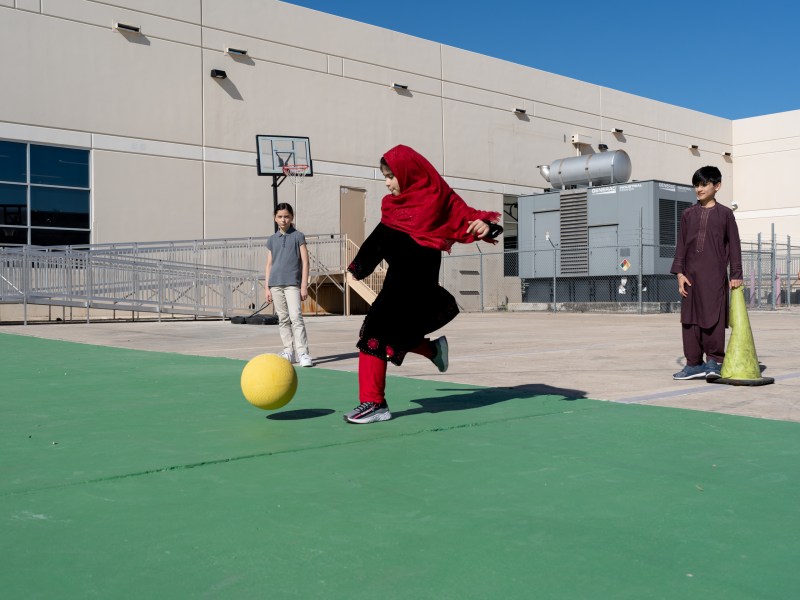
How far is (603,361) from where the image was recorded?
Answer: 9.44 metres

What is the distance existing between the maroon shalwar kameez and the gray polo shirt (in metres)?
3.84

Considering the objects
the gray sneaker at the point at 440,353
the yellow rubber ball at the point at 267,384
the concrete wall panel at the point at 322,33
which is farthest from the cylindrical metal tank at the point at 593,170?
the yellow rubber ball at the point at 267,384

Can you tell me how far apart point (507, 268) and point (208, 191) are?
13285mm

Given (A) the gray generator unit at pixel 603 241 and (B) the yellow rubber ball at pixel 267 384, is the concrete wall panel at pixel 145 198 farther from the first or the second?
(B) the yellow rubber ball at pixel 267 384

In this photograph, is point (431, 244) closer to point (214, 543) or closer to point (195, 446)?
point (195, 446)

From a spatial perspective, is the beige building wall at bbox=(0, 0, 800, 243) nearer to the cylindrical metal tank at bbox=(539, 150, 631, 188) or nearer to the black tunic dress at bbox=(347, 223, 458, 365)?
the cylindrical metal tank at bbox=(539, 150, 631, 188)

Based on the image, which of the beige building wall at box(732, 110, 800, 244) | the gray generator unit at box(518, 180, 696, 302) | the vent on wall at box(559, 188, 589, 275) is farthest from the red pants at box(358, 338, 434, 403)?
the beige building wall at box(732, 110, 800, 244)

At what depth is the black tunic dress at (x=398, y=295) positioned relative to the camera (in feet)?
17.4

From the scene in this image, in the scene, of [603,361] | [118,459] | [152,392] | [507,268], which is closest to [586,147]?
[507,268]

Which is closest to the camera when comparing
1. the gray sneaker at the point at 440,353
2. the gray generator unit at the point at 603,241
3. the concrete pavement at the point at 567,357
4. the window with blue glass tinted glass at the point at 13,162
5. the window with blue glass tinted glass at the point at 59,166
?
the gray sneaker at the point at 440,353

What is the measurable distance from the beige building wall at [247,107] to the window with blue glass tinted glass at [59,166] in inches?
11.6

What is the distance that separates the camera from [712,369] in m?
7.29

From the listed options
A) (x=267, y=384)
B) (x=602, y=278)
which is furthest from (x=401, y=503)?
(x=602, y=278)

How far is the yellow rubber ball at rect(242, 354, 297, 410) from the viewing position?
208 inches
